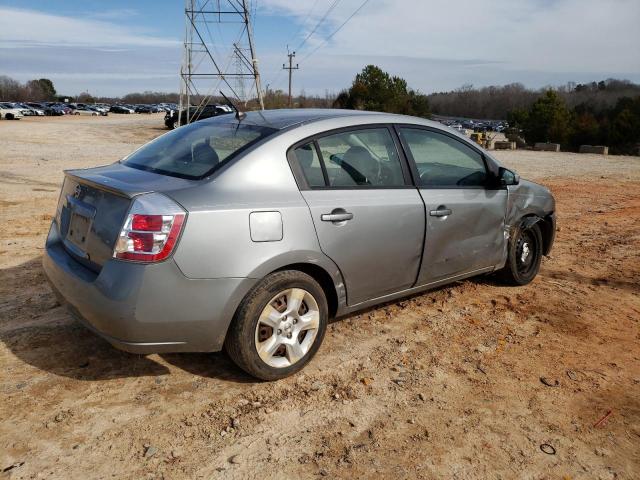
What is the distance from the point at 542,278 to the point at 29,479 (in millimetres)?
4811

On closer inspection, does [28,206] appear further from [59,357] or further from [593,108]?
[593,108]

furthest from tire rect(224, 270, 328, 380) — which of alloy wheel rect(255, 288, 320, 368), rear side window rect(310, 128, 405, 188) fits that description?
rear side window rect(310, 128, 405, 188)

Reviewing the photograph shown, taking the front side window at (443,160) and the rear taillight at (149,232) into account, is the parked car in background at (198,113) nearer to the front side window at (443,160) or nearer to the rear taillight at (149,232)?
the front side window at (443,160)

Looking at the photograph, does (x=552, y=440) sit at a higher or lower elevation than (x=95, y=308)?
lower

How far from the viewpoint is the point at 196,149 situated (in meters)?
3.54

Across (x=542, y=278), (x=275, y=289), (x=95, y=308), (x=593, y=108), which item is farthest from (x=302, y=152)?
(x=593, y=108)

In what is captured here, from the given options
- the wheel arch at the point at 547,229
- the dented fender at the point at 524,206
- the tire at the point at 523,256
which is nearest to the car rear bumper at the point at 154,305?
the dented fender at the point at 524,206

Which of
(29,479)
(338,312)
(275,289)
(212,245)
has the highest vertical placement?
(212,245)

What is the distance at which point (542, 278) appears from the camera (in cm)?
553

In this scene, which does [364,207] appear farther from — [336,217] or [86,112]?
[86,112]

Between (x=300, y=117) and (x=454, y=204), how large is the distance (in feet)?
4.47

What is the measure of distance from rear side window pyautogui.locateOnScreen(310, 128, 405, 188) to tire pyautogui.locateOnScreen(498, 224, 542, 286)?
5.34 ft

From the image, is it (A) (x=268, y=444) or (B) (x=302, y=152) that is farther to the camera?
(B) (x=302, y=152)

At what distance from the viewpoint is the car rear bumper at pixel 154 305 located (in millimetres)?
2789
